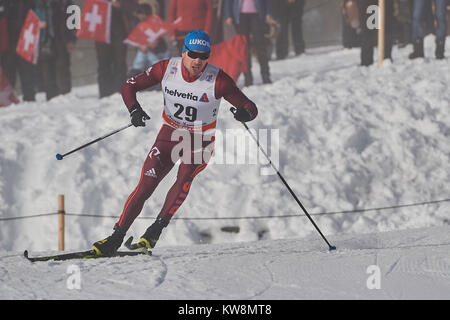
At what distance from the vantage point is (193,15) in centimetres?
1110

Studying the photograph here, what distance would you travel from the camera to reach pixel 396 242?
7059mm

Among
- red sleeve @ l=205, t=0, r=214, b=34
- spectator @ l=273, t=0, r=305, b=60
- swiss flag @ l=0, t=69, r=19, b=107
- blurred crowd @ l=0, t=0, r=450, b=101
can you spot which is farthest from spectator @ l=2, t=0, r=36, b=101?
spectator @ l=273, t=0, r=305, b=60

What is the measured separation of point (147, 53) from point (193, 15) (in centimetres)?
123

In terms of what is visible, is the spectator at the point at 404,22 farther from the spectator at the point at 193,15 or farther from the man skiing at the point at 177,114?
the man skiing at the point at 177,114

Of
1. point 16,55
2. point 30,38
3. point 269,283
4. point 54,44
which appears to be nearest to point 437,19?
point 54,44

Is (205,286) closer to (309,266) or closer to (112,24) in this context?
(309,266)

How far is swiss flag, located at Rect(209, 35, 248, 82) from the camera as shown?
444 inches

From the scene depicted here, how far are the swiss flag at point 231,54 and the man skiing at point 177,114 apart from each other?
5005 mm

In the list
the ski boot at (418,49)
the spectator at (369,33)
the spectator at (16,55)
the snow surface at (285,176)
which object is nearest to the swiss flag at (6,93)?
the spectator at (16,55)

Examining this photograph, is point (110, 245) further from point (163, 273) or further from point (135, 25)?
point (135, 25)

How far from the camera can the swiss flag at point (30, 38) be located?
12.2m

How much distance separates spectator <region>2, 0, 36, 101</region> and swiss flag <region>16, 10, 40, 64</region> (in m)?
0.26
